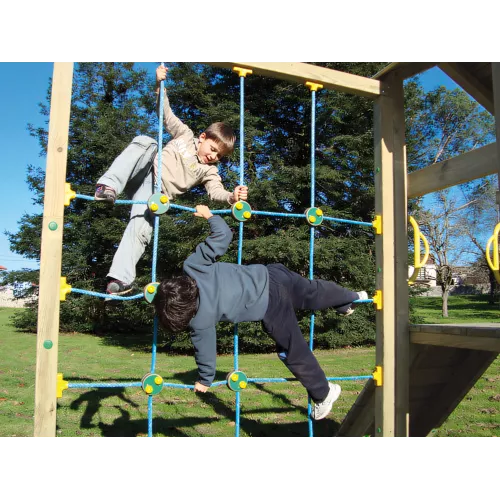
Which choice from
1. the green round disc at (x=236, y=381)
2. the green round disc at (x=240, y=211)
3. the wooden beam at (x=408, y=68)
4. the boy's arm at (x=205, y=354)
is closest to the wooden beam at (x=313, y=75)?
the wooden beam at (x=408, y=68)

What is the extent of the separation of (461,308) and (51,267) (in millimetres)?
19510

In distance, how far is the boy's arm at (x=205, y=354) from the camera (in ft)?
7.32

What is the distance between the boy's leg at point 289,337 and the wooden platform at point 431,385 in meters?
0.78

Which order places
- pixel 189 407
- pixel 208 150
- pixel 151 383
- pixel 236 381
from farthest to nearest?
pixel 189 407, pixel 208 150, pixel 236 381, pixel 151 383

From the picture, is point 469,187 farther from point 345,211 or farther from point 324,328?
point 324,328

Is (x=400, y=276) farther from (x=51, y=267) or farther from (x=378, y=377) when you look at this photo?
(x=51, y=267)

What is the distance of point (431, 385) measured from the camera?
3221mm

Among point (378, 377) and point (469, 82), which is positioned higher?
point (469, 82)

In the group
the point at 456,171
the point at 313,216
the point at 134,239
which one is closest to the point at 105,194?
the point at 134,239

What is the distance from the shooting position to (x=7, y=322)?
543 inches

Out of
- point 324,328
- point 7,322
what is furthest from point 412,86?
point 7,322

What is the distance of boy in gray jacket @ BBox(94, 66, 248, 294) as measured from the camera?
2648 millimetres

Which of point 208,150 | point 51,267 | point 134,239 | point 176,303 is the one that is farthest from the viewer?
point 208,150

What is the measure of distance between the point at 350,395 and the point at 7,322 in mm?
12142
